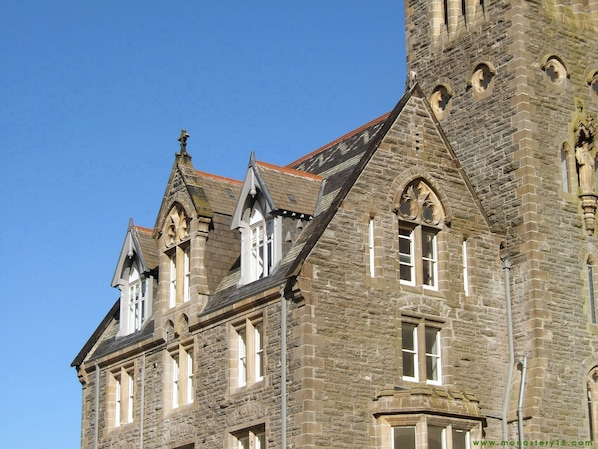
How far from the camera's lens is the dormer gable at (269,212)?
3444 cm

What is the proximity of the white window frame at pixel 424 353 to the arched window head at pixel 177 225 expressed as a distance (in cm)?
770

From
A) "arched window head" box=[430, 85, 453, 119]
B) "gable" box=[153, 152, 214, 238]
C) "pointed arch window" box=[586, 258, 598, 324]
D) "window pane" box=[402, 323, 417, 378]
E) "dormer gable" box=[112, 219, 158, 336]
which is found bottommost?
"window pane" box=[402, 323, 417, 378]

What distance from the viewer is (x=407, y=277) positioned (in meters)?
34.4

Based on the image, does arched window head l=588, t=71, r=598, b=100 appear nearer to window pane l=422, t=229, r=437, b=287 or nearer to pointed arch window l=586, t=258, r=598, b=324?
pointed arch window l=586, t=258, r=598, b=324

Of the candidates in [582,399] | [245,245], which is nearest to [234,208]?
[245,245]

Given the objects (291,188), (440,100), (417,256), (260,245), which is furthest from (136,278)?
(440,100)

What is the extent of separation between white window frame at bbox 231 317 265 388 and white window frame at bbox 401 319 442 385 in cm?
376

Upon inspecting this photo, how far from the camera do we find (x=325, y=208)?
3478 cm

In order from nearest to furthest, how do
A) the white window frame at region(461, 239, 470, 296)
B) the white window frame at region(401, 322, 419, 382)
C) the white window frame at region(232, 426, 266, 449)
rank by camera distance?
the white window frame at region(232, 426, 266, 449) < the white window frame at region(401, 322, 419, 382) < the white window frame at region(461, 239, 470, 296)

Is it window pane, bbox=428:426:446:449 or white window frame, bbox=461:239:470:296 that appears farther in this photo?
white window frame, bbox=461:239:470:296

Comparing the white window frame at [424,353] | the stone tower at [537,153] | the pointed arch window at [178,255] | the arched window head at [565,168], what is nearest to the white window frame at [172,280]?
the pointed arch window at [178,255]

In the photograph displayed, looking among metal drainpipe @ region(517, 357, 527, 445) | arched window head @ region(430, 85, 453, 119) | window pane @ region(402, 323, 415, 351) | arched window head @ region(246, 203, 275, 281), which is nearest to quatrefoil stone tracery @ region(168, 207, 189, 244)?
arched window head @ region(246, 203, 275, 281)

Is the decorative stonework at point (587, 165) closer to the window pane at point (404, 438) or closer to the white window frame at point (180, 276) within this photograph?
the window pane at point (404, 438)

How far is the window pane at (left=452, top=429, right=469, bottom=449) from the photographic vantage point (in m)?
32.1
